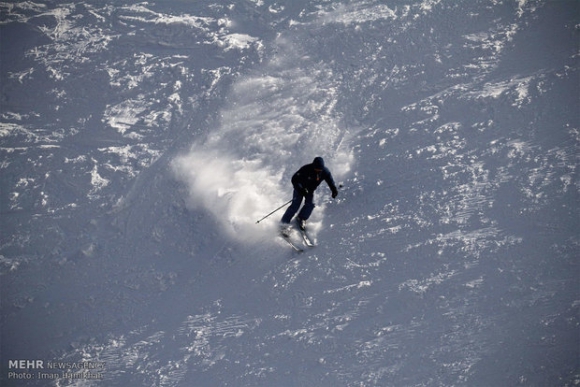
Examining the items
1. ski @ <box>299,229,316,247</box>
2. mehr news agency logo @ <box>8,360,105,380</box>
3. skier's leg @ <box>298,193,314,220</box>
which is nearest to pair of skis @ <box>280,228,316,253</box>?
ski @ <box>299,229,316,247</box>

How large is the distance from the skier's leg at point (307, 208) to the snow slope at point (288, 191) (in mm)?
289

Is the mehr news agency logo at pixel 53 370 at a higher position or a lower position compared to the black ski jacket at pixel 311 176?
lower

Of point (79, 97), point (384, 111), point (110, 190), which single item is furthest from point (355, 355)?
point (79, 97)

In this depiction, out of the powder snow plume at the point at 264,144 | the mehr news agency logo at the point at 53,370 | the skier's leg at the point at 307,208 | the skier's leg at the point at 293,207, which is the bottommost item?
the mehr news agency logo at the point at 53,370

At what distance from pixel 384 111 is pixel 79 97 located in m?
4.43

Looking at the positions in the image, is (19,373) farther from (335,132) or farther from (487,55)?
(487,55)

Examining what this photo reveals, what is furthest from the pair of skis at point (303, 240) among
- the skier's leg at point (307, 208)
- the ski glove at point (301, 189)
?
the ski glove at point (301, 189)

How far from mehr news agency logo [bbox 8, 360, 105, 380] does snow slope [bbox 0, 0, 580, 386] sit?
1.3 inches

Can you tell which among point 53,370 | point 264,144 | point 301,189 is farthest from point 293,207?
point 53,370

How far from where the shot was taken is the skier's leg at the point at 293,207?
5746 millimetres

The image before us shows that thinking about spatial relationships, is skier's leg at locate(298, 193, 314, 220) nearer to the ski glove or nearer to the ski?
the ski glove

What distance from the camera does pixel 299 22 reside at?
23.5 ft

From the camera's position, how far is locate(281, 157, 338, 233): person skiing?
5.38 metres

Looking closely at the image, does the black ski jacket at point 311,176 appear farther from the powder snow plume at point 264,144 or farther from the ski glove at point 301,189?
the powder snow plume at point 264,144
